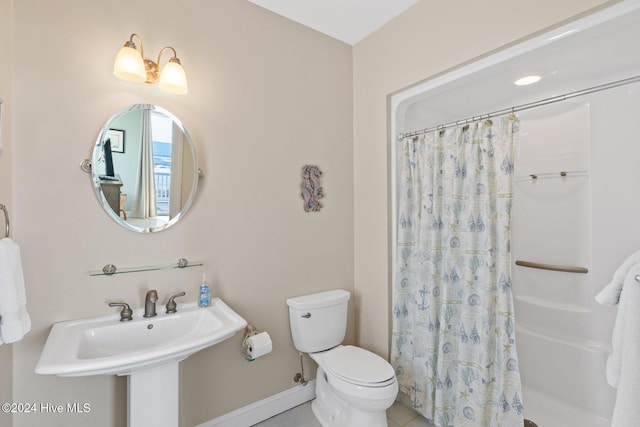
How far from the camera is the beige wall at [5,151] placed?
1227mm

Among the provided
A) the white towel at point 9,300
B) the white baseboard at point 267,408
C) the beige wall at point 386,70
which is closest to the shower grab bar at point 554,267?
the beige wall at point 386,70

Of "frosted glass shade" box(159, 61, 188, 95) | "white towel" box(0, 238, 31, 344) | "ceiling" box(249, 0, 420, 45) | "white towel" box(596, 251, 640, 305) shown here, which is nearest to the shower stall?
"ceiling" box(249, 0, 420, 45)

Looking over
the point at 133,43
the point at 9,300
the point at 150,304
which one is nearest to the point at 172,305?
the point at 150,304

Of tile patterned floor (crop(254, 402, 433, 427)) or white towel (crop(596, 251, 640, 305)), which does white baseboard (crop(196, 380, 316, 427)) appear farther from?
white towel (crop(596, 251, 640, 305))

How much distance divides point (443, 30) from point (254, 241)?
1756mm

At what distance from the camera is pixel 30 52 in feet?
4.42

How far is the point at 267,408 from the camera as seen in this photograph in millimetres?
1998

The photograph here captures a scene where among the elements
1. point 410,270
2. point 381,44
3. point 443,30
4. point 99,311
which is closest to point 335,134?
point 381,44

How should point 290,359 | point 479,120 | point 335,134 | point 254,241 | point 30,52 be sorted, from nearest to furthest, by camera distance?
point 30,52 → point 479,120 → point 254,241 → point 290,359 → point 335,134

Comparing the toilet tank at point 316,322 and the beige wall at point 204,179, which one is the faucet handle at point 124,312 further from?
the toilet tank at point 316,322

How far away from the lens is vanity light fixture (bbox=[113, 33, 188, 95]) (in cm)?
141

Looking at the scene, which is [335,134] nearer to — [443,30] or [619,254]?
[443,30]

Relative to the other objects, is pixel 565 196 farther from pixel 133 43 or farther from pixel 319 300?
pixel 133 43

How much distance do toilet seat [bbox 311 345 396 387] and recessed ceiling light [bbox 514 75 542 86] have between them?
215 centimetres
